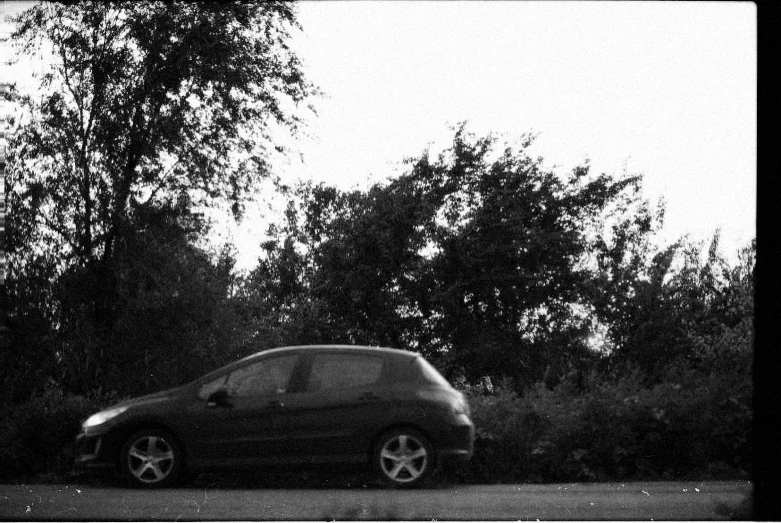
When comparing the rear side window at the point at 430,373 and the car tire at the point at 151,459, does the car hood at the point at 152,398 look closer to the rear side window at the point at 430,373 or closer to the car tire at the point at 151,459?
the car tire at the point at 151,459

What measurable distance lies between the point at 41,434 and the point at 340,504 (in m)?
2.30

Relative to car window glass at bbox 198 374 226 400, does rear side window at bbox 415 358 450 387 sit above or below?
above

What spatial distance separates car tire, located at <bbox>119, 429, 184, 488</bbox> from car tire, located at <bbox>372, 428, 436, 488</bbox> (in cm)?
137

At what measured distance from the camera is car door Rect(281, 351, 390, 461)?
6.71 meters

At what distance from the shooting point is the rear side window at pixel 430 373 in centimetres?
702

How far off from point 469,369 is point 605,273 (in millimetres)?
1574

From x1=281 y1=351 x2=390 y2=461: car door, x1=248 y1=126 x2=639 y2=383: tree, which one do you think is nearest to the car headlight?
x1=281 y1=351 x2=390 y2=461: car door

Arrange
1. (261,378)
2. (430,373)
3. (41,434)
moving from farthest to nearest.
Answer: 1. (41,434)
2. (430,373)
3. (261,378)

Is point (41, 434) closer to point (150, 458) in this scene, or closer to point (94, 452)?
point (94, 452)

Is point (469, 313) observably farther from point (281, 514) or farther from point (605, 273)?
point (281, 514)

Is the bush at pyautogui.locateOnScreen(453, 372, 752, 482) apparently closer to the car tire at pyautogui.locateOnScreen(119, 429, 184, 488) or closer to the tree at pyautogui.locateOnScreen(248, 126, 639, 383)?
the tree at pyautogui.locateOnScreen(248, 126, 639, 383)

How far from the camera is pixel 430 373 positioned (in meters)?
7.07

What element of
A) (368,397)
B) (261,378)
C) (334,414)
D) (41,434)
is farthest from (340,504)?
(41,434)

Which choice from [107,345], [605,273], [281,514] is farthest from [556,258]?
[107,345]
